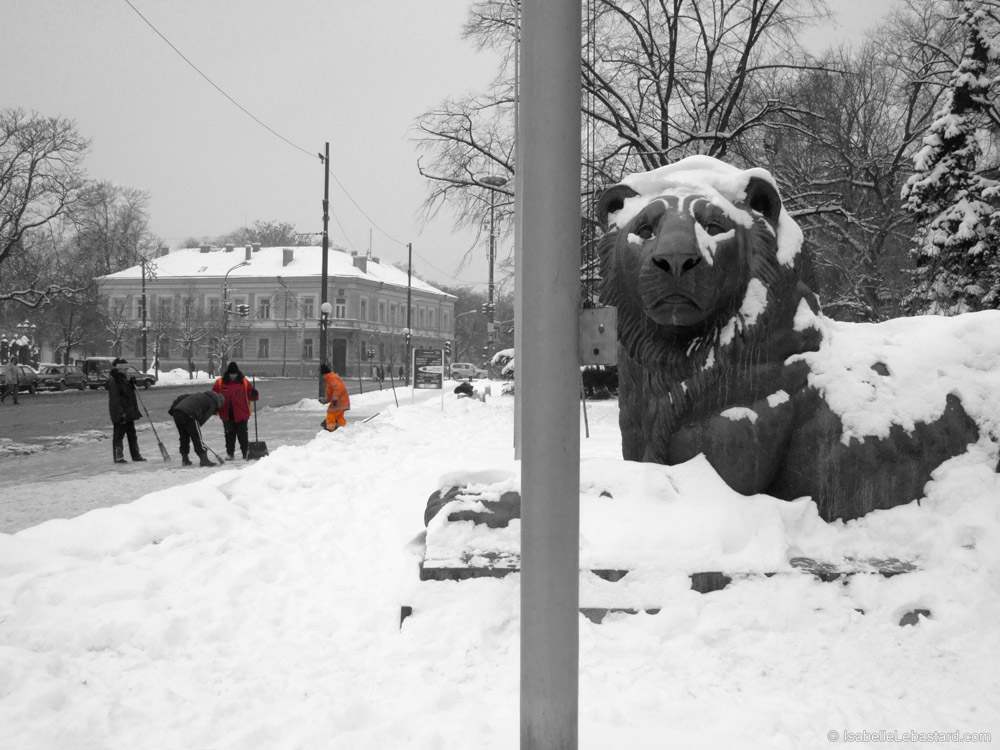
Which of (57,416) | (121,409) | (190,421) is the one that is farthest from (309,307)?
(190,421)

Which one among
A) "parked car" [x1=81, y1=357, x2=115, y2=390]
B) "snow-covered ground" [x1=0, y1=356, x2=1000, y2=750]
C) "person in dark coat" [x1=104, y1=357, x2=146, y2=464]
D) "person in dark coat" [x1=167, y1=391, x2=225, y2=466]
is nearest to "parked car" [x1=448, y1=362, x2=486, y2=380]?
"parked car" [x1=81, y1=357, x2=115, y2=390]

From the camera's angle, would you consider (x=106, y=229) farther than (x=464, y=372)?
No

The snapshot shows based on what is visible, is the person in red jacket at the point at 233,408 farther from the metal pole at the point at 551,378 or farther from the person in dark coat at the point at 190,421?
the metal pole at the point at 551,378

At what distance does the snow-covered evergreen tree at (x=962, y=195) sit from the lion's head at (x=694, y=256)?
49.2ft

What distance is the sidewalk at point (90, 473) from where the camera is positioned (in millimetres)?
8578

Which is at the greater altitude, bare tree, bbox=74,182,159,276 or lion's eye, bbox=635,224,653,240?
bare tree, bbox=74,182,159,276

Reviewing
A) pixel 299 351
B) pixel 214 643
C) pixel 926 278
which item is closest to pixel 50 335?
pixel 299 351

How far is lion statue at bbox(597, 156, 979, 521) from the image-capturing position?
164 inches

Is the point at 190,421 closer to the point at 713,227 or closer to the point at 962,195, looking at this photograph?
the point at 713,227

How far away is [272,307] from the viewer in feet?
233

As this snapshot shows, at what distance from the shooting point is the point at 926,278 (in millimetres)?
18484

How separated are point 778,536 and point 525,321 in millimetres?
2381

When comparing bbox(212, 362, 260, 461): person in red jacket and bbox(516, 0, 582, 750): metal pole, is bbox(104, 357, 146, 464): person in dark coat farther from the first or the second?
bbox(516, 0, 582, 750): metal pole

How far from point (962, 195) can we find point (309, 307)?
60.1m
